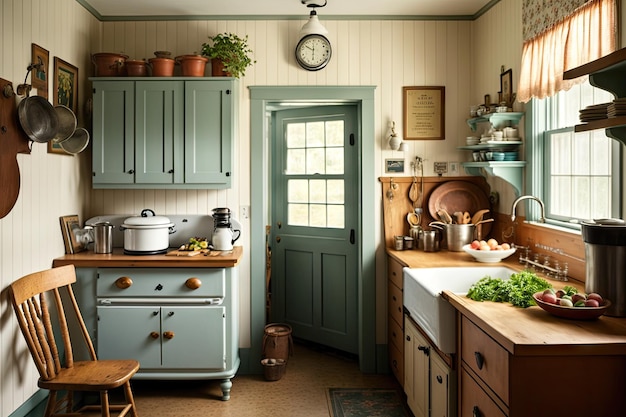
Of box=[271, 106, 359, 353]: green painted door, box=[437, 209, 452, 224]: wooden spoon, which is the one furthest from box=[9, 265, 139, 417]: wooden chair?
box=[437, 209, 452, 224]: wooden spoon

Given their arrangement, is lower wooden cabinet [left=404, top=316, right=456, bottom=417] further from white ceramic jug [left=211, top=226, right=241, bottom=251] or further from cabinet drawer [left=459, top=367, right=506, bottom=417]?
white ceramic jug [left=211, top=226, right=241, bottom=251]

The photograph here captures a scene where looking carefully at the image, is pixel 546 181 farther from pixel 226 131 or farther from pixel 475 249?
pixel 226 131

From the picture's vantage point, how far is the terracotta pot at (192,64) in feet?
12.3

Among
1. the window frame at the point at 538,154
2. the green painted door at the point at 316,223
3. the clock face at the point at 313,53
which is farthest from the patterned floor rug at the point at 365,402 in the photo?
the clock face at the point at 313,53

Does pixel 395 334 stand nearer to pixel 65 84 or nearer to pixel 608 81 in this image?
pixel 608 81

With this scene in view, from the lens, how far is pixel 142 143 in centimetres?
373

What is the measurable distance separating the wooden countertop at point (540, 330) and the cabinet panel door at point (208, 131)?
2.05 metres

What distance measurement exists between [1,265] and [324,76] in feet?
8.51

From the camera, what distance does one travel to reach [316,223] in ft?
14.7

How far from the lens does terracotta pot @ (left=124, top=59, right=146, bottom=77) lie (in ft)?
12.3

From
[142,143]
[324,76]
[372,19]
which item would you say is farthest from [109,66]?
[372,19]

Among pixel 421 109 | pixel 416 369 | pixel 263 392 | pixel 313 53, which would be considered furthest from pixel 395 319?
pixel 313 53

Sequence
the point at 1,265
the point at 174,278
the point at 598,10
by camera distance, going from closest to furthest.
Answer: the point at 598,10 → the point at 1,265 → the point at 174,278

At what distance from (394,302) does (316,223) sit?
1.09 metres
